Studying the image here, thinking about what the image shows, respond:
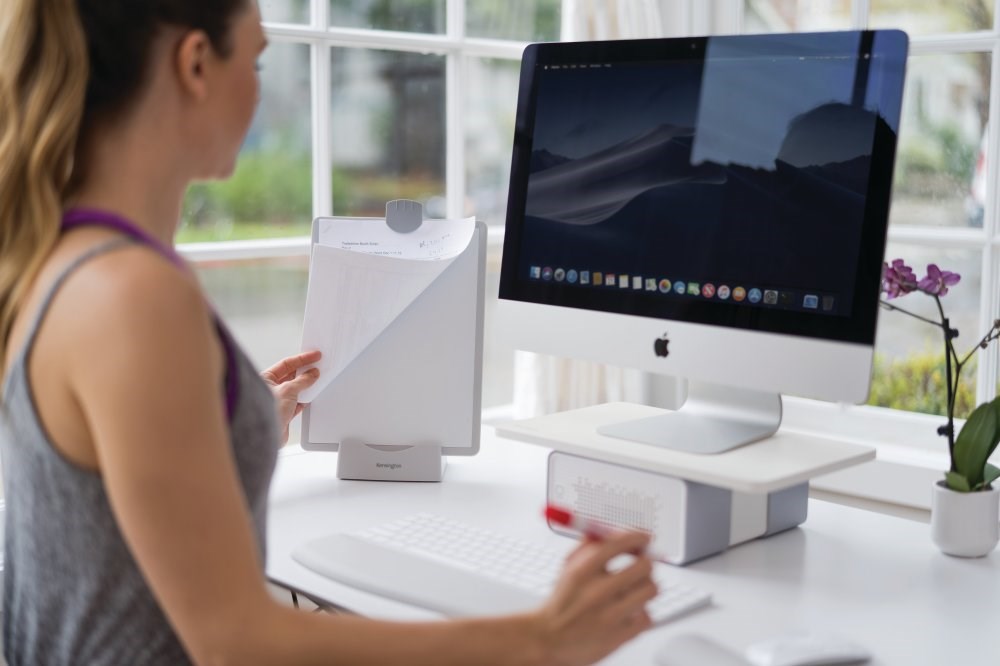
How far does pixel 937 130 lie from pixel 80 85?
80.0 inches

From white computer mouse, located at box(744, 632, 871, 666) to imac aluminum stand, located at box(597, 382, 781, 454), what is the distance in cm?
33

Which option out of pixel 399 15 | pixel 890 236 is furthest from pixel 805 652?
pixel 399 15

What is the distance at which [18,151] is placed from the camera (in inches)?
35.8

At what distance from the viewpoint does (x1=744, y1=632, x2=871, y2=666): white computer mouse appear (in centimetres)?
102

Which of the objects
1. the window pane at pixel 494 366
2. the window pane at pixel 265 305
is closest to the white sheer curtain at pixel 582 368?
the window pane at pixel 494 366

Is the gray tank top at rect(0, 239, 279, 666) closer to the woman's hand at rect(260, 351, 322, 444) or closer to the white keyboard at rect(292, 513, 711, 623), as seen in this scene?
the white keyboard at rect(292, 513, 711, 623)

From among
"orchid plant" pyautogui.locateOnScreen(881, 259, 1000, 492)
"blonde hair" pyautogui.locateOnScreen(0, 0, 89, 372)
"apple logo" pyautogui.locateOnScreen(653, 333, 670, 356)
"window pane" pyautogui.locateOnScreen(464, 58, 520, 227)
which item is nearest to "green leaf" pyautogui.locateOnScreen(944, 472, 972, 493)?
"orchid plant" pyautogui.locateOnScreen(881, 259, 1000, 492)

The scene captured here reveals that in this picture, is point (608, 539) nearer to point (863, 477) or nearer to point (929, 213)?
point (863, 477)

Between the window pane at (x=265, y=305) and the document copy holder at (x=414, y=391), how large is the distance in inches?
246

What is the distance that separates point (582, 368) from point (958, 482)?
4.32ft

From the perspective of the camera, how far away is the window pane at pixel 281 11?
2.33 metres

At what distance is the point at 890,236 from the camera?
96.7 inches

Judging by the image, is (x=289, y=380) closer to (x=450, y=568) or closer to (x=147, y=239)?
(x=450, y=568)

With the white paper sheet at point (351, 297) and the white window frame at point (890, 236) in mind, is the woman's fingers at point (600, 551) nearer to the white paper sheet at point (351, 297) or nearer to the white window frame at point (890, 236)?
the white paper sheet at point (351, 297)
